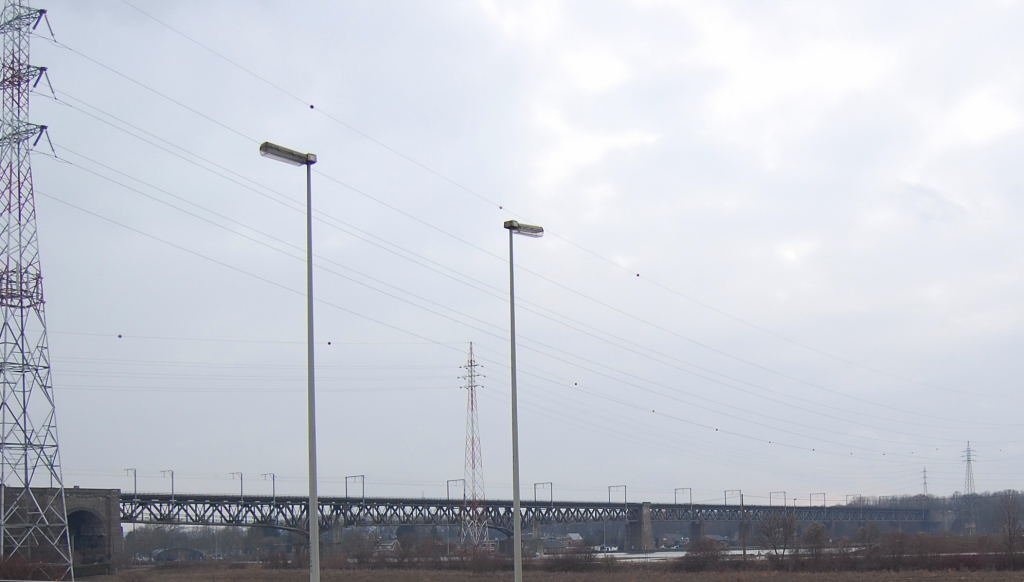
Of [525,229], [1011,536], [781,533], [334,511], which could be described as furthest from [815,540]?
[334,511]

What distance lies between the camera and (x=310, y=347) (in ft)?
95.3

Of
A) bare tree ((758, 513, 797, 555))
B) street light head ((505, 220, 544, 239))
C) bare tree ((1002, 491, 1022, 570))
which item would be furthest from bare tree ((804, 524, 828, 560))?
street light head ((505, 220, 544, 239))

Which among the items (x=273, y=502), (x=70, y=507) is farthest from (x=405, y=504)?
(x=70, y=507)

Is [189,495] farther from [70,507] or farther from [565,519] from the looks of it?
[565,519]

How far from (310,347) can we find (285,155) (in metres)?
5.98

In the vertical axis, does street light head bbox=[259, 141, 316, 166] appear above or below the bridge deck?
above

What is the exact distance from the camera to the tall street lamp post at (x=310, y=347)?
93.2ft

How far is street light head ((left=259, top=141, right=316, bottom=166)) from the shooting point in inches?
1176

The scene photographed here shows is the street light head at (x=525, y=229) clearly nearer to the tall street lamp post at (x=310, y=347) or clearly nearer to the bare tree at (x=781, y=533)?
the tall street lamp post at (x=310, y=347)

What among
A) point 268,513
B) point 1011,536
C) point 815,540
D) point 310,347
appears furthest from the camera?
point 268,513

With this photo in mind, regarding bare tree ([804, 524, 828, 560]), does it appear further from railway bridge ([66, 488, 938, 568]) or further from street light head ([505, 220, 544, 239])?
street light head ([505, 220, 544, 239])

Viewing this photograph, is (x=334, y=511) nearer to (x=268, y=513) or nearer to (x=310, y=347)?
(x=268, y=513)

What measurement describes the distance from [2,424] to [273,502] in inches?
4268

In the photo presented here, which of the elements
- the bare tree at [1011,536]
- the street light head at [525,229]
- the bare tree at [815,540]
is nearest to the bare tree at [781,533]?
the bare tree at [815,540]
